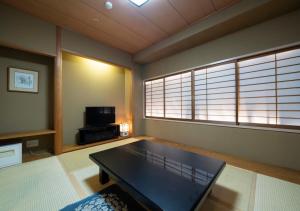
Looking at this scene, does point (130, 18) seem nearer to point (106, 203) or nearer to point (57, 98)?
point (57, 98)

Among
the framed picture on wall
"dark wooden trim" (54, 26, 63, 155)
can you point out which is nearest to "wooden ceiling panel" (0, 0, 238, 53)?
"dark wooden trim" (54, 26, 63, 155)

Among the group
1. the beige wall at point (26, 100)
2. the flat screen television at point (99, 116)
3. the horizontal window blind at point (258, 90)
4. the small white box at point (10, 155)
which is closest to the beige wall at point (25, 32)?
the beige wall at point (26, 100)

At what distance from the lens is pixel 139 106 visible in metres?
4.24

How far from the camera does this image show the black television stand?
3.09 m

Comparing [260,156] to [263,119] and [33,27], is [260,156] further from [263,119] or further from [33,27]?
[33,27]

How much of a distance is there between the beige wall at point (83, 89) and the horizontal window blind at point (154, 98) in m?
0.97

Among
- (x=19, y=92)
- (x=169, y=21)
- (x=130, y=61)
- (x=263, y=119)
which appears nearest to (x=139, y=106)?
(x=130, y=61)

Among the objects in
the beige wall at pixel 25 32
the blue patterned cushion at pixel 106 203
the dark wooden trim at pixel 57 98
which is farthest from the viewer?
the dark wooden trim at pixel 57 98

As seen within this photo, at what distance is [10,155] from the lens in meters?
2.07

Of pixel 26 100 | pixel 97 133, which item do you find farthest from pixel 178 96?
Result: pixel 26 100

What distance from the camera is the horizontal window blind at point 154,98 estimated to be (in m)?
3.98

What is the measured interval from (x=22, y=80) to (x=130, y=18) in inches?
95.0

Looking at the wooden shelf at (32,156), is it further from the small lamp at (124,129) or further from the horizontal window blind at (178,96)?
the horizontal window blind at (178,96)

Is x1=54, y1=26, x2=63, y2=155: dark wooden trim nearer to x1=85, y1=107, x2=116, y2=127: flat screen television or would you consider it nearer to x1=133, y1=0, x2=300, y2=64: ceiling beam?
x1=85, y1=107, x2=116, y2=127: flat screen television
